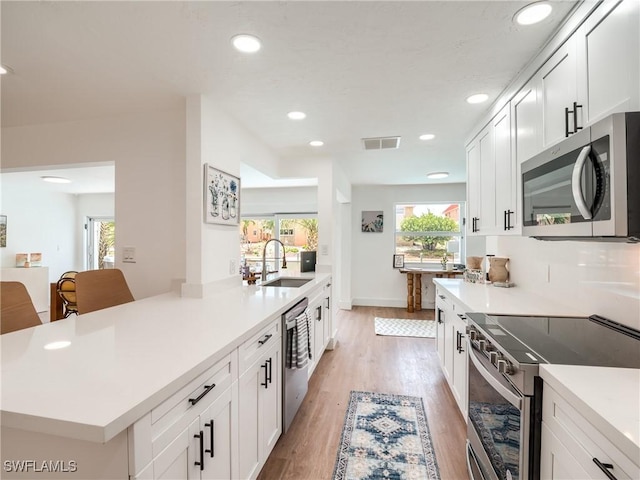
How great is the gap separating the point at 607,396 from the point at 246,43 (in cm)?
208

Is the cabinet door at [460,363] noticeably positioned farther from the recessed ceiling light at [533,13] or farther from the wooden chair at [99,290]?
the wooden chair at [99,290]

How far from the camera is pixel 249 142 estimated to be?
3066 mm

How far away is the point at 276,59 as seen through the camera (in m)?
1.81

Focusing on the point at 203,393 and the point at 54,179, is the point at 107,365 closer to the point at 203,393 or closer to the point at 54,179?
the point at 203,393

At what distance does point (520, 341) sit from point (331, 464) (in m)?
1.32

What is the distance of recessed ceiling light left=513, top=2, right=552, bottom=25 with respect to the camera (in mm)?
1398

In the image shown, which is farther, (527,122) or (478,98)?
(478,98)

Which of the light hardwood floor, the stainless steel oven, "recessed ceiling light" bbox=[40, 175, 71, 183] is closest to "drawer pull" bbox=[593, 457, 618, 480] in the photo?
the stainless steel oven

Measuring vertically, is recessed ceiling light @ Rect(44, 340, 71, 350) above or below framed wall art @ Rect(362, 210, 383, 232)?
below

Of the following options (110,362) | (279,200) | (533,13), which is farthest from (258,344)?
(279,200)

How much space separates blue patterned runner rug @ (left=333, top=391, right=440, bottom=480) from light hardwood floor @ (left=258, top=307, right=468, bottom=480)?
0.06m

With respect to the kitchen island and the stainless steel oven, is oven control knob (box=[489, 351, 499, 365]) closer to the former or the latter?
the stainless steel oven

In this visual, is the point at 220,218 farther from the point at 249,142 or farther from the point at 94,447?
the point at 94,447

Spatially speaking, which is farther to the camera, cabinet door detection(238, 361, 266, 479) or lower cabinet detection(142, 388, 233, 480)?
cabinet door detection(238, 361, 266, 479)
